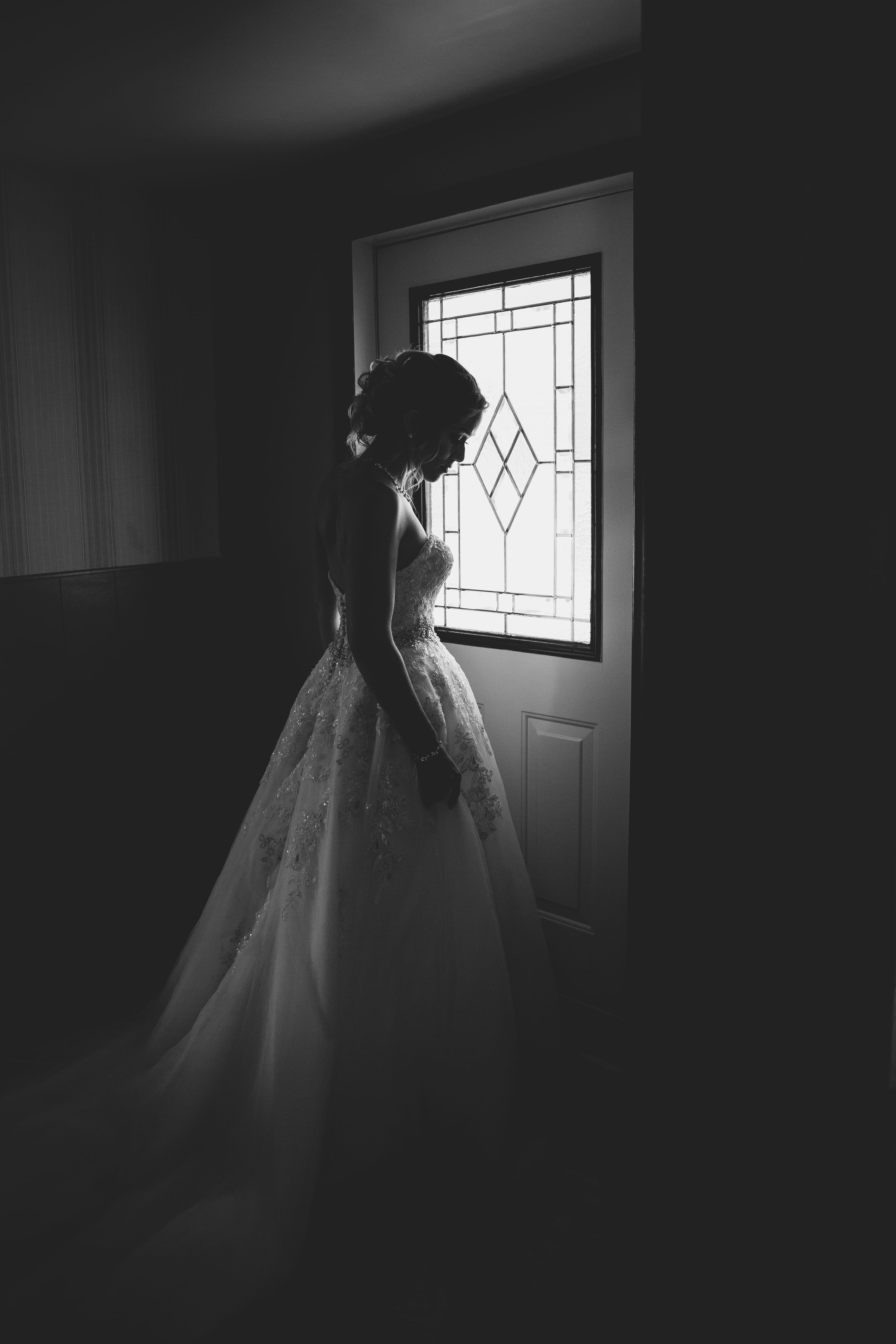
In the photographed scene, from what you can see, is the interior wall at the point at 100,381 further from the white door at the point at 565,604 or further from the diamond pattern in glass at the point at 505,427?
the diamond pattern in glass at the point at 505,427

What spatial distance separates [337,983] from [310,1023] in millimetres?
87

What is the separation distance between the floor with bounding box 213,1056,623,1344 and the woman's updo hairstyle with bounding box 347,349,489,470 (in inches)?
58.9

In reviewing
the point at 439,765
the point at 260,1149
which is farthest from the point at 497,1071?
the point at 439,765

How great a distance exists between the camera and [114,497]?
313 cm

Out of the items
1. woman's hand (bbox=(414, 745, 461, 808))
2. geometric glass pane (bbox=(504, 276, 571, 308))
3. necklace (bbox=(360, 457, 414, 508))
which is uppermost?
geometric glass pane (bbox=(504, 276, 571, 308))

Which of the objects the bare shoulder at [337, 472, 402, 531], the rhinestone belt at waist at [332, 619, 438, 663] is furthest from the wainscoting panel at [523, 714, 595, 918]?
the bare shoulder at [337, 472, 402, 531]

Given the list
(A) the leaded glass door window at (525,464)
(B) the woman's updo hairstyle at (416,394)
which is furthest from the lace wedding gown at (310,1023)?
(A) the leaded glass door window at (525,464)

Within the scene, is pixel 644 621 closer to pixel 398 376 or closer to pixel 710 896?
pixel 710 896

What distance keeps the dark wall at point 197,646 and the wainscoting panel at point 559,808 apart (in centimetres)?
89

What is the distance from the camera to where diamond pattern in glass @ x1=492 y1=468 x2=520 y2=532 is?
2.61 m

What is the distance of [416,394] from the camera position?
7.01 ft

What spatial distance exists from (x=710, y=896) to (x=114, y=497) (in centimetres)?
241

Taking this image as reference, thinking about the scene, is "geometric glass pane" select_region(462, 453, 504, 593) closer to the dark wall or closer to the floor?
the dark wall

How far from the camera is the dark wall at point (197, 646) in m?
2.79
